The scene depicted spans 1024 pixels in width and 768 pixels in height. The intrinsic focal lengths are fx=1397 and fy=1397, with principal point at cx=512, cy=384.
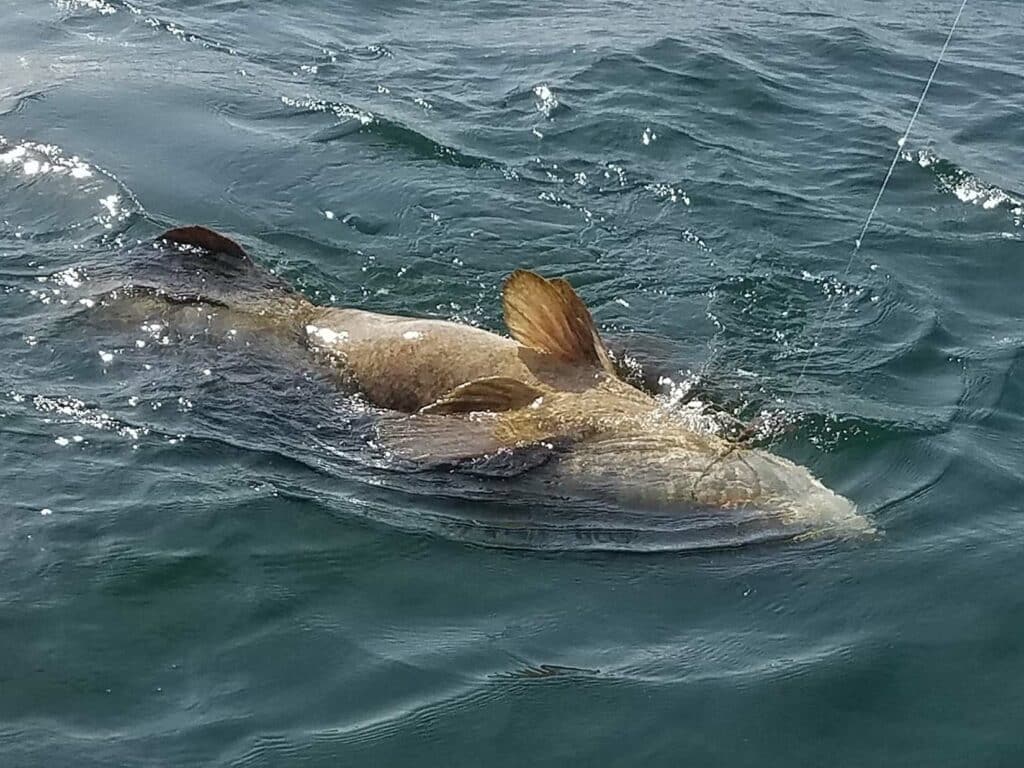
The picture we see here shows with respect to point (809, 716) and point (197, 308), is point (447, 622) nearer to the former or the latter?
point (809, 716)

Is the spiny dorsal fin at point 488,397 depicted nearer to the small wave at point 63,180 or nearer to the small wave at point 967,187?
the small wave at point 63,180

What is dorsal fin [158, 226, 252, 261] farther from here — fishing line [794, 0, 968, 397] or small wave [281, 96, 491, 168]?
fishing line [794, 0, 968, 397]

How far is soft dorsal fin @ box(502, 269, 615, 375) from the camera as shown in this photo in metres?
5.82

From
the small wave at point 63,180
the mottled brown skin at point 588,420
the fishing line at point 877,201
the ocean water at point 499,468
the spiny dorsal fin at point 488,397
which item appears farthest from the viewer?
the small wave at point 63,180

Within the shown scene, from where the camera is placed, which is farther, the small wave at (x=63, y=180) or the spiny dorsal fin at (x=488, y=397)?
the small wave at (x=63, y=180)

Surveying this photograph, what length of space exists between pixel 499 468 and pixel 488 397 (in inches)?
14.7

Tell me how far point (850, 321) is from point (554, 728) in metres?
3.65

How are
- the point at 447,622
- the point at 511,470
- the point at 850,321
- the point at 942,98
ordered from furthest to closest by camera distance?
1. the point at 942,98
2. the point at 850,321
3. the point at 511,470
4. the point at 447,622

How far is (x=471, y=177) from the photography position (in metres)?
9.14

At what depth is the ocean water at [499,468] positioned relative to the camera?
4.48m

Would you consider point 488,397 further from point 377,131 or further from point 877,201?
point 377,131

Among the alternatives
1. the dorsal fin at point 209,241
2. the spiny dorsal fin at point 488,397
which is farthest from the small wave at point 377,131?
the spiny dorsal fin at point 488,397

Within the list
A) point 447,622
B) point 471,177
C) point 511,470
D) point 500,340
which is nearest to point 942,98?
point 471,177

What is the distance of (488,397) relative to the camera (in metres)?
5.73
